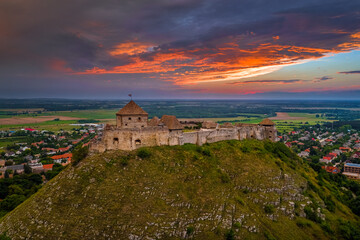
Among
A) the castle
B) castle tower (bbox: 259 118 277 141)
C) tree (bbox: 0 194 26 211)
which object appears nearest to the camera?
the castle

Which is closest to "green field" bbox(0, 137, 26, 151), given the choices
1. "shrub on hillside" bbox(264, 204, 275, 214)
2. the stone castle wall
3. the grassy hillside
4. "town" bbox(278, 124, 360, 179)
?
the stone castle wall

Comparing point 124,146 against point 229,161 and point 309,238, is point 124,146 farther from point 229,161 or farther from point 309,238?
point 309,238

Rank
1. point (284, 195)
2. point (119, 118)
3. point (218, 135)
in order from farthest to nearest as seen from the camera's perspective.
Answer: point (218, 135) < point (119, 118) < point (284, 195)

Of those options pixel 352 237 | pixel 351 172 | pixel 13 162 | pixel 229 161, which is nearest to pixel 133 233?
pixel 229 161

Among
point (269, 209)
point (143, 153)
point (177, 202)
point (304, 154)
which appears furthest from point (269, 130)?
point (304, 154)

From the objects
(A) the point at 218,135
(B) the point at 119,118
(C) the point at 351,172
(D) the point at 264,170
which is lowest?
(C) the point at 351,172

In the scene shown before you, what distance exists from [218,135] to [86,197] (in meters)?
28.3

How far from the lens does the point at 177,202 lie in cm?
3262

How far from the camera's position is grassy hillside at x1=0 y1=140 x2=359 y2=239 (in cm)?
2928

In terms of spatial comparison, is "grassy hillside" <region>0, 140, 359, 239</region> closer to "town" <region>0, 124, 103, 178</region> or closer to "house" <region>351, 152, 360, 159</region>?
"town" <region>0, 124, 103, 178</region>

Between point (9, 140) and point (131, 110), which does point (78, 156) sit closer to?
point (131, 110)

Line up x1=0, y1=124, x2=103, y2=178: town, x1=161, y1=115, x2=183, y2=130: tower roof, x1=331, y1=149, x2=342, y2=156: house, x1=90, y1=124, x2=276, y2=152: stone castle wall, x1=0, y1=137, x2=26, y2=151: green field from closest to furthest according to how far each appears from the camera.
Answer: x1=90, y1=124, x2=276, y2=152: stone castle wall → x1=161, y1=115, x2=183, y2=130: tower roof → x1=0, y1=124, x2=103, y2=178: town → x1=331, y1=149, x2=342, y2=156: house → x1=0, y1=137, x2=26, y2=151: green field

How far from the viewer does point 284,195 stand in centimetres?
4059

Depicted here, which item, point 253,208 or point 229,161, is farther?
point 229,161
